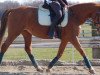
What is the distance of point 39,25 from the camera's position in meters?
9.63

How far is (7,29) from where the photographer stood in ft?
33.0

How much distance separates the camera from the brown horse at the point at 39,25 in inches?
364

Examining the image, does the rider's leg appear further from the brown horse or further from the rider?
the brown horse

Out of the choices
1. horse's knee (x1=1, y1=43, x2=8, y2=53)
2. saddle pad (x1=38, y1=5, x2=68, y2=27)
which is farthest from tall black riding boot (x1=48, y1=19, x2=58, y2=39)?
horse's knee (x1=1, y1=43, x2=8, y2=53)

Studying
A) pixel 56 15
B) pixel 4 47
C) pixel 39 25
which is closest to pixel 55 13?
pixel 56 15

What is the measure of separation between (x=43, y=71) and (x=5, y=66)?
1.66m

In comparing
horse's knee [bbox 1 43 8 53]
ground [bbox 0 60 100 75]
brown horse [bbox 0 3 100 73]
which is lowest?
ground [bbox 0 60 100 75]

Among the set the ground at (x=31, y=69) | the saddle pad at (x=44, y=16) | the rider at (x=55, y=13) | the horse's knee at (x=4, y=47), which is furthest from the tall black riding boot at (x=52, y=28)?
the horse's knee at (x=4, y=47)

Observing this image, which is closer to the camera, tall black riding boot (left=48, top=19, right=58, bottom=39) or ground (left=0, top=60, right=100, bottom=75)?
tall black riding boot (left=48, top=19, right=58, bottom=39)

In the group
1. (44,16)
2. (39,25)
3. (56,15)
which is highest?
(56,15)

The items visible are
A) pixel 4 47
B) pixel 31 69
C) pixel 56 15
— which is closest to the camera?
pixel 56 15

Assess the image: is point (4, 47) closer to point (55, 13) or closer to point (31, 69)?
point (31, 69)

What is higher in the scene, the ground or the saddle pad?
the saddle pad

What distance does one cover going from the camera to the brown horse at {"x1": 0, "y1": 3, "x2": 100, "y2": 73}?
923cm
